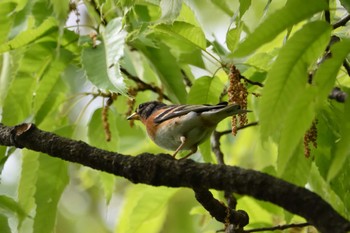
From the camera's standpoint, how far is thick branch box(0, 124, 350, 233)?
1.25 m

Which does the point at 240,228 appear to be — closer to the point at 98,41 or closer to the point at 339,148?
the point at 339,148

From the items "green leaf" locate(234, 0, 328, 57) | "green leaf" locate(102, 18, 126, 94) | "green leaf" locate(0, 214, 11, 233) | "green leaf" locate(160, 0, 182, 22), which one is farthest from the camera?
"green leaf" locate(0, 214, 11, 233)

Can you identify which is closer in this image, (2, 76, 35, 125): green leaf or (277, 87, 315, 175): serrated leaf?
(277, 87, 315, 175): serrated leaf

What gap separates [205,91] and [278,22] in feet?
3.34

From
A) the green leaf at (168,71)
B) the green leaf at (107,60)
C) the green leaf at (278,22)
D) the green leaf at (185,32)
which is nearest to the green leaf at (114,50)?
the green leaf at (107,60)

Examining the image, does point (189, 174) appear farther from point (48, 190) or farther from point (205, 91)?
point (48, 190)

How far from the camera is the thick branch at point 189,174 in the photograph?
125cm

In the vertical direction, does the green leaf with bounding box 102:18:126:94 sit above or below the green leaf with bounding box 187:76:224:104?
above

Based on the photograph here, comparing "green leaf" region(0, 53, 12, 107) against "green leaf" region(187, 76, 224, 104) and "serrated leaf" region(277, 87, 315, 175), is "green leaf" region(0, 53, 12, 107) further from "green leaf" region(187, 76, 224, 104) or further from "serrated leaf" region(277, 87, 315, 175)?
"serrated leaf" region(277, 87, 315, 175)

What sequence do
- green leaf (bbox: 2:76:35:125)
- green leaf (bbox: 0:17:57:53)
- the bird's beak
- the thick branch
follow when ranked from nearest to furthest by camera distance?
the thick branch
green leaf (bbox: 0:17:57:53)
green leaf (bbox: 2:76:35:125)
the bird's beak

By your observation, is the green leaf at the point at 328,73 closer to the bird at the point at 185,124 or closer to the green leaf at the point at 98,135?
the bird at the point at 185,124

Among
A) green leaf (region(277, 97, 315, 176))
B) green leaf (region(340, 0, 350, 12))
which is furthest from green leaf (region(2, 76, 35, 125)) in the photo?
green leaf (region(277, 97, 315, 176))

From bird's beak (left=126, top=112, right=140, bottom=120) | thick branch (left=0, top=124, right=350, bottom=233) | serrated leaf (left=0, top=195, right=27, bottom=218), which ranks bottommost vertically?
serrated leaf (left=0, top=195, right=27, bottom=218)

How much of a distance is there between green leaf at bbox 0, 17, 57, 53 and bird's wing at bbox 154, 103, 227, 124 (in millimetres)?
567
